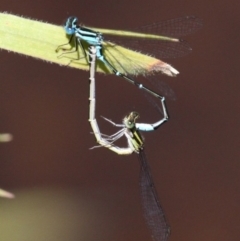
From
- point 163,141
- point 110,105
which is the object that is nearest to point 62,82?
point 110,105

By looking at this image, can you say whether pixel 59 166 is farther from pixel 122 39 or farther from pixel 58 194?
pixel 122 39

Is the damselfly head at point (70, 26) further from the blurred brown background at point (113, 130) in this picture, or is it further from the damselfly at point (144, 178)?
the blurred brown background at point (113, 130)

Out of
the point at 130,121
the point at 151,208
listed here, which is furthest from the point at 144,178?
the point at 130,121

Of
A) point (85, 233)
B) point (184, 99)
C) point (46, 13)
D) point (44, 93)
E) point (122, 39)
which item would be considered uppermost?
point (46, 13)

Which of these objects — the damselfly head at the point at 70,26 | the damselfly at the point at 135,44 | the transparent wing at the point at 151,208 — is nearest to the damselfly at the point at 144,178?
the transparent wing at the point at 151,208

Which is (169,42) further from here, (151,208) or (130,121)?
(151,208)

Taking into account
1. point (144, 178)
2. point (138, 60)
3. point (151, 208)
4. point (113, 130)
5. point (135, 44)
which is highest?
point (113, 130)
